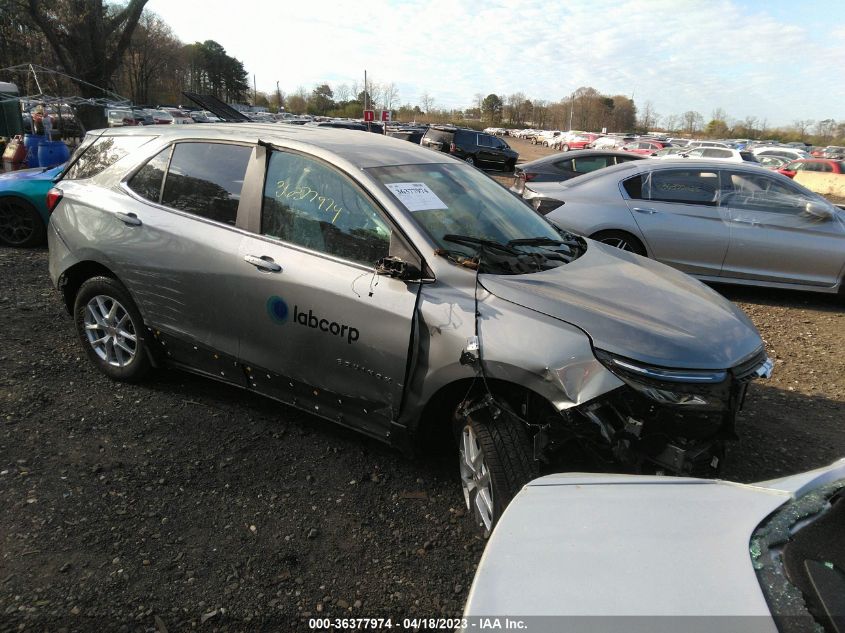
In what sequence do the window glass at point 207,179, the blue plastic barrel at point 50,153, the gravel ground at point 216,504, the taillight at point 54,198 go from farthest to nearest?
the blue plastic barrel at point 50,153
the taillight at point 54,198
the window glass at point 207,179
the gravel ground at point 216,504

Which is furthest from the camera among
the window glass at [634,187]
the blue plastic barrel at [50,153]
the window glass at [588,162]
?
the blue plastic barrel at [50,153]

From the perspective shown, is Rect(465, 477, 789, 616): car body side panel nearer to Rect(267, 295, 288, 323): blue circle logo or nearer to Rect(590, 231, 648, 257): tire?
Rect(267, 295, 288, 323): blue circle logo

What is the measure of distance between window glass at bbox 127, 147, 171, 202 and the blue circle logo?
121cm

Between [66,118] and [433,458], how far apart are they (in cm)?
3020

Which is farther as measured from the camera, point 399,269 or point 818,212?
point 818,212

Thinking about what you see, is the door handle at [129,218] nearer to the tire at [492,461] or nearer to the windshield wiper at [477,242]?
the windshield wiper at [477,242]

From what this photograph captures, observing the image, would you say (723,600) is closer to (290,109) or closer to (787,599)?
(787,599)

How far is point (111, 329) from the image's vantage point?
13.1 ft

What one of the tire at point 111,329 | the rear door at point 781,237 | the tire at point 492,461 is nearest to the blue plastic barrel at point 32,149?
the tire at point 111,329

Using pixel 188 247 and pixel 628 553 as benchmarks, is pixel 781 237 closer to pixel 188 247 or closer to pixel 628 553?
pixel 188 247

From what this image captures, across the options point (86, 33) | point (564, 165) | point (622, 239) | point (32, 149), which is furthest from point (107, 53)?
point (622, 239)

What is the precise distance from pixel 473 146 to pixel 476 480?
23.5 metres

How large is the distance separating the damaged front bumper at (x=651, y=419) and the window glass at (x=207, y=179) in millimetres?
2223

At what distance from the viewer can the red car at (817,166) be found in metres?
21.5
